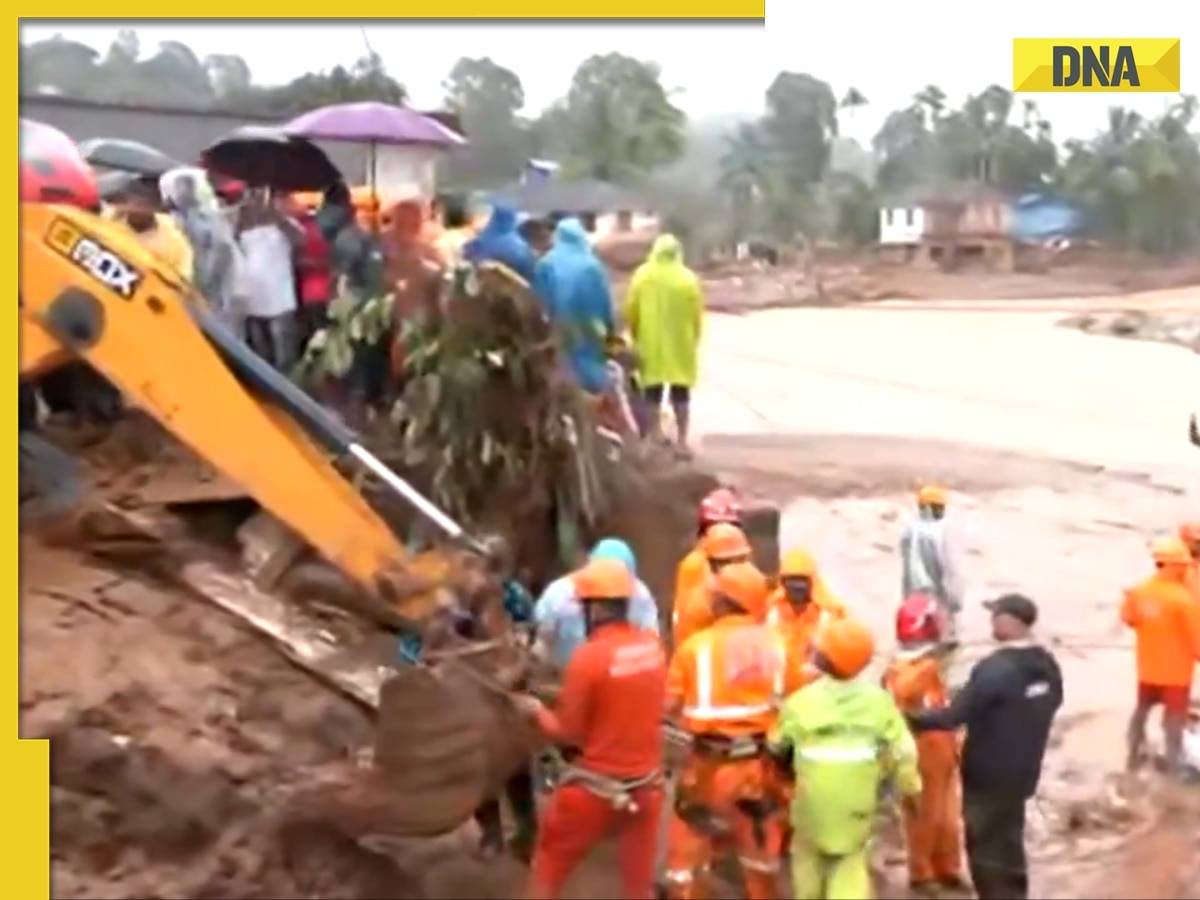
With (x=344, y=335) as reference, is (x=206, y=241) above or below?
above

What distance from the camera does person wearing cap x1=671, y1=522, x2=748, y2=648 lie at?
8375 millimetres

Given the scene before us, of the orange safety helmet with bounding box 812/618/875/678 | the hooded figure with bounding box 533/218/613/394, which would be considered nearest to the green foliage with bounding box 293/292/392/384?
the hooded figure with bounding box 533/218/613/394

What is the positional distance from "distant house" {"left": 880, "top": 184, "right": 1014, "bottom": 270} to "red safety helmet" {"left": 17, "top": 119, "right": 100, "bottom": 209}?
60439 mm

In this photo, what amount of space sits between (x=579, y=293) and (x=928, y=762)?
3214 millimetres

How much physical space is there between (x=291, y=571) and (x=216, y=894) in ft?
5.07

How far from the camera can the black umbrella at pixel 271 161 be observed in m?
10.4

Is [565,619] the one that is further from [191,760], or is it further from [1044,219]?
[1044,219]

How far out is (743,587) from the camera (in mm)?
7695

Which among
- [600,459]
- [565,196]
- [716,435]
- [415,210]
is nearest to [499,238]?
[415,210]

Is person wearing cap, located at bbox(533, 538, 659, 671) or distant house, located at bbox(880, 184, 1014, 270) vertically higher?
distant house, located at bbox(880, 184, 1014, 270)

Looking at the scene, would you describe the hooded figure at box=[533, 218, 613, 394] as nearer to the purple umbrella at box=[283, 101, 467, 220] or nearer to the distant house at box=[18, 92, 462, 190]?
the purple umbrella at box=[283, 101, 467, 220]

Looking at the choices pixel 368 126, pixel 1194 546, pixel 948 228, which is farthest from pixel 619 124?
pixel 1194 546

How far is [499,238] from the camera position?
1045 centimetres

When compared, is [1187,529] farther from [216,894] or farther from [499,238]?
[216,894]
